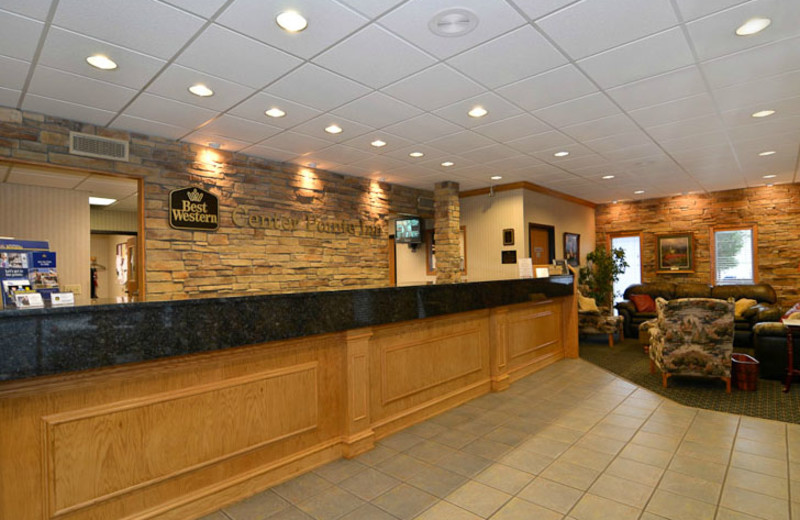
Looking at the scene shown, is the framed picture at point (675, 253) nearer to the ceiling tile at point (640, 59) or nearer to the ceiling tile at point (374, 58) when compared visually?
the ceiling tile at point (640, 59)

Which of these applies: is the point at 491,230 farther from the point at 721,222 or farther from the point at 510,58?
the point at 510,58

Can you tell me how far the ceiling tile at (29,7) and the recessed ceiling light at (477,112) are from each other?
10.7ft

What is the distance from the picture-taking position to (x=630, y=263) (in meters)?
9.76

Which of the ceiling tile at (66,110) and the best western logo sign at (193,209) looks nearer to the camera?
the ceiling tile at (66,110)

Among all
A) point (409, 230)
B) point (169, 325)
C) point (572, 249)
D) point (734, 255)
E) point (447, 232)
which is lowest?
point (169, 325)

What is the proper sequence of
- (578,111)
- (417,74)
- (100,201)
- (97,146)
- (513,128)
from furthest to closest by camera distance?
(100,201)
(513,128)
(97,146)
(578,111)
(417,74)

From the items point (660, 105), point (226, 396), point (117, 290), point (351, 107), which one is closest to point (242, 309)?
point (226, 396)

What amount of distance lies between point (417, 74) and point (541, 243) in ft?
19.2

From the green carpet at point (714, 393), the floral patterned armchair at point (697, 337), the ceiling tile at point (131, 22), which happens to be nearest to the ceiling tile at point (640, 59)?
the floral patterned armchair at point (697, 337)

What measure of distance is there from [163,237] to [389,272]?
3834 millimetres

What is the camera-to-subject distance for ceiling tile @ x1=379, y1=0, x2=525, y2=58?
8.06 feet

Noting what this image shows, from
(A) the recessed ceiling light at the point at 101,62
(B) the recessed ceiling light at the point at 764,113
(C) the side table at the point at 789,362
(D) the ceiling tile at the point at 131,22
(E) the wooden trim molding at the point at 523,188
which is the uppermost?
(A) the recessed ceiling light at the point at 101,62

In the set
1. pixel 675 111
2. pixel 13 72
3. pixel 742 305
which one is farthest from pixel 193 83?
pixel 742 305

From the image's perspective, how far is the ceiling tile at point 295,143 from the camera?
484cm
